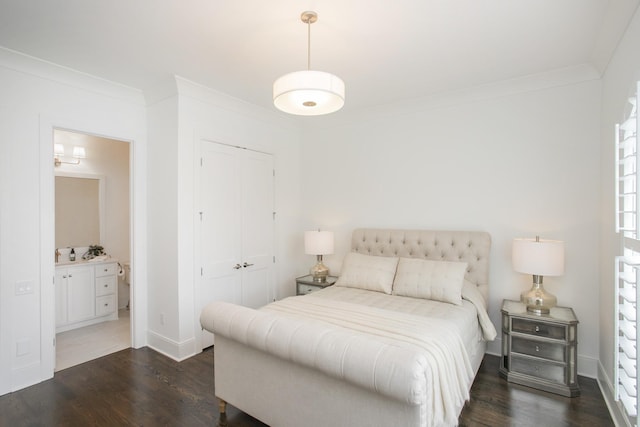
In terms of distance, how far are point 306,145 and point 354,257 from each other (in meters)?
1.96

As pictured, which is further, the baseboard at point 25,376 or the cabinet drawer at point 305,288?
the cabinet drawer at point 305,288

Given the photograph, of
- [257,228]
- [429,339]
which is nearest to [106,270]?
[257,228]

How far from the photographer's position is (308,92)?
6.60 feet

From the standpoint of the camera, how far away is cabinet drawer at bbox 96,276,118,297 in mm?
Result: 4344

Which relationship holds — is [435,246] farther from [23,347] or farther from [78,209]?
[78,209]

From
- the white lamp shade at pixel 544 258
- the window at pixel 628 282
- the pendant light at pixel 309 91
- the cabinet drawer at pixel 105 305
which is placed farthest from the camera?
the cabinet drawer at pixel 105 305

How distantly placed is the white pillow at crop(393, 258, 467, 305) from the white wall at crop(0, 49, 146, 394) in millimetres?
3282

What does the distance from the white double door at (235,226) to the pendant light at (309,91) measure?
170 centimetres

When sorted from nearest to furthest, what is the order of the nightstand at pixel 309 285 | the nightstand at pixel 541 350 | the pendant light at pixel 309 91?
the pendant light at pixel 309 91
the nightstand at pixel 541 350
the nightstand at pixel 309 285

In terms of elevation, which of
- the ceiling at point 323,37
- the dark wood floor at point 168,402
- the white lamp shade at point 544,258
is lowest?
the dark wood floor at point 168,402

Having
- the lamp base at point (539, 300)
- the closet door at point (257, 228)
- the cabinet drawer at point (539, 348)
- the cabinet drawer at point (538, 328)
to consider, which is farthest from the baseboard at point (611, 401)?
the closet door at point (257, 228)

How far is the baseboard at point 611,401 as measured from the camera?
2.09 meters

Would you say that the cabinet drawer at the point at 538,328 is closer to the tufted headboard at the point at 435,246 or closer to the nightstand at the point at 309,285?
the tufted headboard at the point at 435,246

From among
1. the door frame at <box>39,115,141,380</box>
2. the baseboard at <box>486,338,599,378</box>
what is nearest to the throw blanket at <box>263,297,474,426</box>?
the baseboard at <box>486,338,599,378</box>
